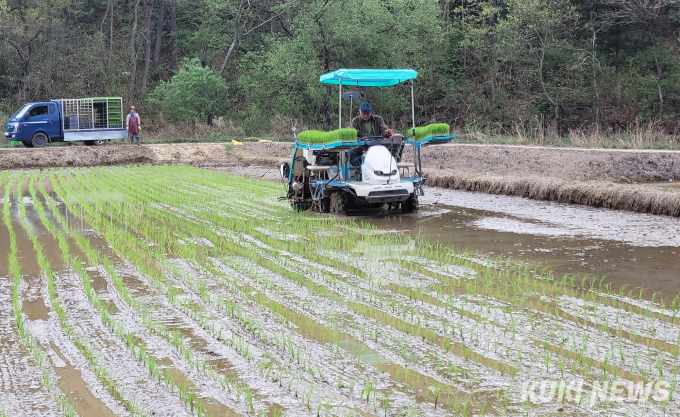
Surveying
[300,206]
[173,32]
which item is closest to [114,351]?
[300,206]

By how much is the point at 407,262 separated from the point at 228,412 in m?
4.26

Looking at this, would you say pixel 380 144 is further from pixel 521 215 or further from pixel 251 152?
pixel 251 152

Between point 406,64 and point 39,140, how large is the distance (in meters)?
17.6

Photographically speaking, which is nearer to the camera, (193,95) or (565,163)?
(565,163)

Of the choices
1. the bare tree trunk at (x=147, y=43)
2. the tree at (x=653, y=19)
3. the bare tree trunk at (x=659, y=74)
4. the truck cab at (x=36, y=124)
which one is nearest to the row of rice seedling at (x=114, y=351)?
the truck cab at (x=36, y=124)

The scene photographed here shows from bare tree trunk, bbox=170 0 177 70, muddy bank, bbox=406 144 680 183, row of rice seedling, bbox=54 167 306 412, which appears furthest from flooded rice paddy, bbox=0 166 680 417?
bare tree trunk, bbox=170 0 177 70

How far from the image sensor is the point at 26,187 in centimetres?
1712

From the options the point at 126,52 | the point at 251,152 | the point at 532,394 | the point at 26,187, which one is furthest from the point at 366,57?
the point at 532,394

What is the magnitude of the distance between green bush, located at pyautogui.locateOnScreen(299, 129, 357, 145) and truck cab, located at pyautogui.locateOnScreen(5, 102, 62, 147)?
1874 centimetres

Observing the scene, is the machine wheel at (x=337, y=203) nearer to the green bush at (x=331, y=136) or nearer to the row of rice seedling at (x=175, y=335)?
the green bush at (x=331, y=136)

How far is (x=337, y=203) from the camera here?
11898 millimetres

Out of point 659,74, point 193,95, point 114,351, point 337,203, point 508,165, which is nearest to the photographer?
point 114,351

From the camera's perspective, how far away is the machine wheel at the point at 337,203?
1184 centimetres

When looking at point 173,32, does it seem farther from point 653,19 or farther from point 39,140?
point 653,19
